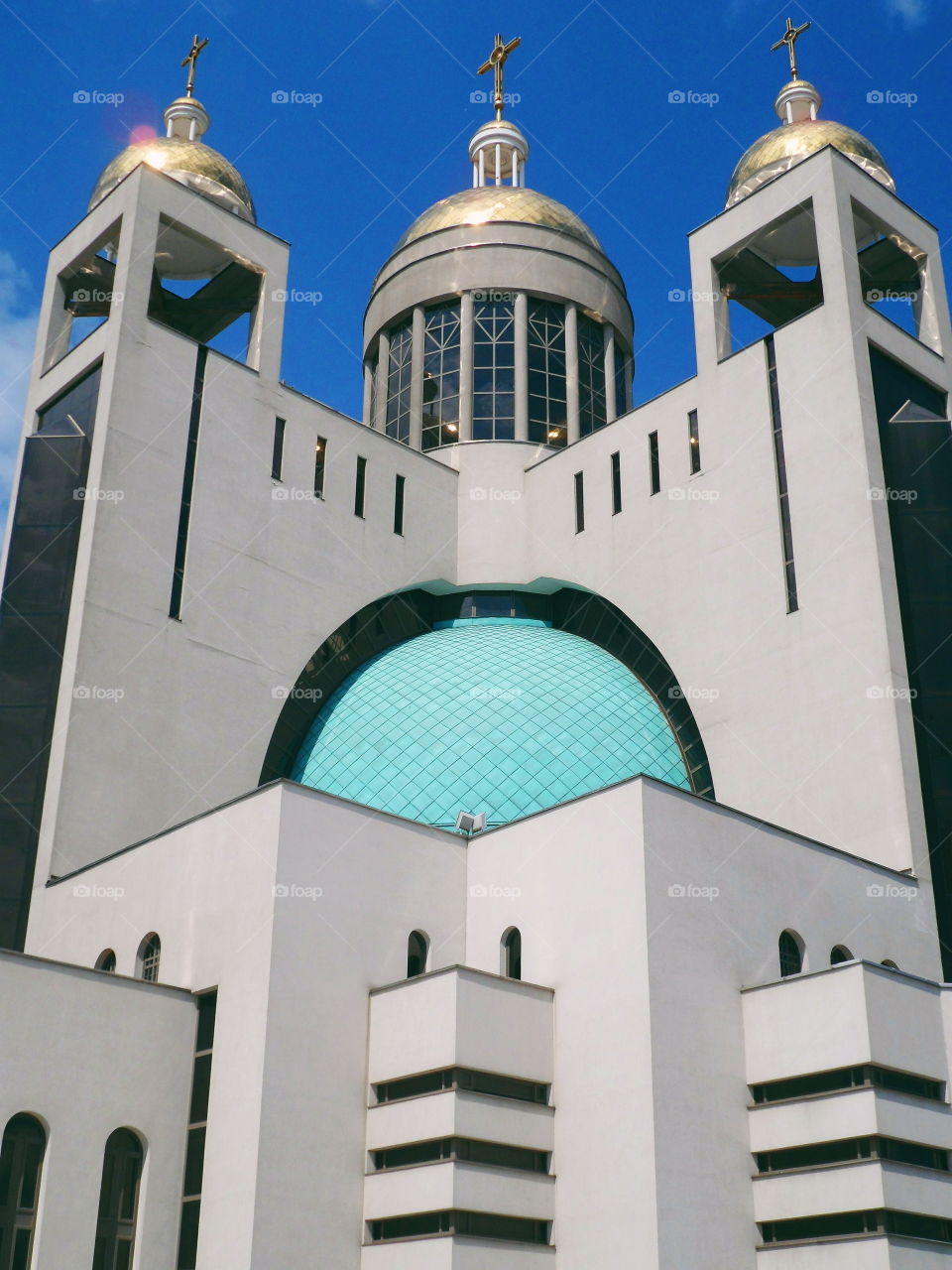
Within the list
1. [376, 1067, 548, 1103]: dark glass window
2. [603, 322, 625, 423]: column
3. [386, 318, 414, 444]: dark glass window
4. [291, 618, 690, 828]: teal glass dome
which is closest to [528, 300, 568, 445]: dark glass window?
[603, 322, 625, 423]: column

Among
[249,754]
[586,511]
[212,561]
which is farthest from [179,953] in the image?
[586,511]

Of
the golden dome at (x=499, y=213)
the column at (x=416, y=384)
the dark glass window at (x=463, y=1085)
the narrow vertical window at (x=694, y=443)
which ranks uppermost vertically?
the golden dome at (x=499, y=213)

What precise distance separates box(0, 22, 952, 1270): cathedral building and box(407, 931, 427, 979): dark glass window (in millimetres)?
61

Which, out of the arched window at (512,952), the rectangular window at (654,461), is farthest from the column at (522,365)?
the arched window at (512,952)

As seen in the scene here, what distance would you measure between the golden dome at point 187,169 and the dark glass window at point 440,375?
6414mm

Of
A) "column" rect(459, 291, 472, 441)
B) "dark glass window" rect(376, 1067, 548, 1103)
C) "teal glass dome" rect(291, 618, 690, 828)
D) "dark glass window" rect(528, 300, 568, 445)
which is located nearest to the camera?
"dark glass window" rect(376, 1067, 548, 1103)

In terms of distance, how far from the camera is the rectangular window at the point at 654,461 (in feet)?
100

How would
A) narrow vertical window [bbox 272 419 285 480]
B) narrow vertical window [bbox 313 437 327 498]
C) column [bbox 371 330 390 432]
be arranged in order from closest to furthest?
narrow vertical window [bbox 272 419 285 480], narrow vertical window [bbox 313 437 327 498], column [bbox 371 330 390 432]

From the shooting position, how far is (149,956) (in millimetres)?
21734

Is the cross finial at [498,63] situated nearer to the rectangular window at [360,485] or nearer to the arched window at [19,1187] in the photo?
the rectangular window at [360,485]

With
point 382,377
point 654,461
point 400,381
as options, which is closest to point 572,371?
point 400,381

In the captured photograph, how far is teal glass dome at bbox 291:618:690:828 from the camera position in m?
25.2

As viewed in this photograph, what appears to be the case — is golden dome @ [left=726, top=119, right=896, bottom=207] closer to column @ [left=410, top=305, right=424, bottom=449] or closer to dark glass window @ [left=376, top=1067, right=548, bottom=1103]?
column @ [left=410, top=305, right=424, bottom=449]

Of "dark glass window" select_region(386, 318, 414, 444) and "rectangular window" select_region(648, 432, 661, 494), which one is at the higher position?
"dark glass window" select_region(386, 318, 414, 444)
